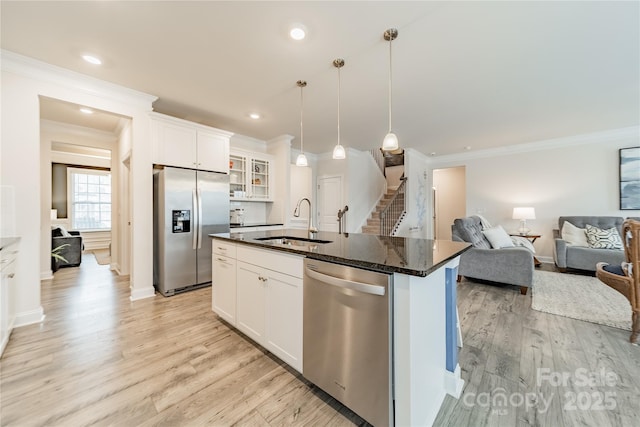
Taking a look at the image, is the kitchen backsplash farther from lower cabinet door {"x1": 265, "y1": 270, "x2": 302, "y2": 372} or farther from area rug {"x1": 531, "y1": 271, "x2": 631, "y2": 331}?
area rug {"x1": 531, "y1": 271, "x2": 631, "y2": 331}

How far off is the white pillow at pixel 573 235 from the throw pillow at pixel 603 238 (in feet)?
0.38

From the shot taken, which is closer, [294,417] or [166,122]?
[294,417]

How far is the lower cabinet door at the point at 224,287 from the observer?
2340 mm

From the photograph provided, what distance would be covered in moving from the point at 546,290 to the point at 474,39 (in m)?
3.49

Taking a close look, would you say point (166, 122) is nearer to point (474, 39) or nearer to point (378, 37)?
point (378, 37)

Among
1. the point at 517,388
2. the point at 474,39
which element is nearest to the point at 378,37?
the point at 474,39

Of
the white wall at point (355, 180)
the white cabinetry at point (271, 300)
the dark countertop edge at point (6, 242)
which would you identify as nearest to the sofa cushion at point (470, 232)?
the white wall at point (355, 180)

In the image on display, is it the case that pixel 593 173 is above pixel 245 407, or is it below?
above

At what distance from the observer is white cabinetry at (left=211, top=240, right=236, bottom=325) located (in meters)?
2.34

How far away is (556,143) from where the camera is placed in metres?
5.39

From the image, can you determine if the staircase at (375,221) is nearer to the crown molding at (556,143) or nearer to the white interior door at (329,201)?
the white interior door at (329,201)

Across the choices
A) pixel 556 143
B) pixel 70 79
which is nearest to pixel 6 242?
pixel 70 79

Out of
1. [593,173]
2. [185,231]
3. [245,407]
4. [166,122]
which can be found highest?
[166,122]

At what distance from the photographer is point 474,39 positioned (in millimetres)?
2236
